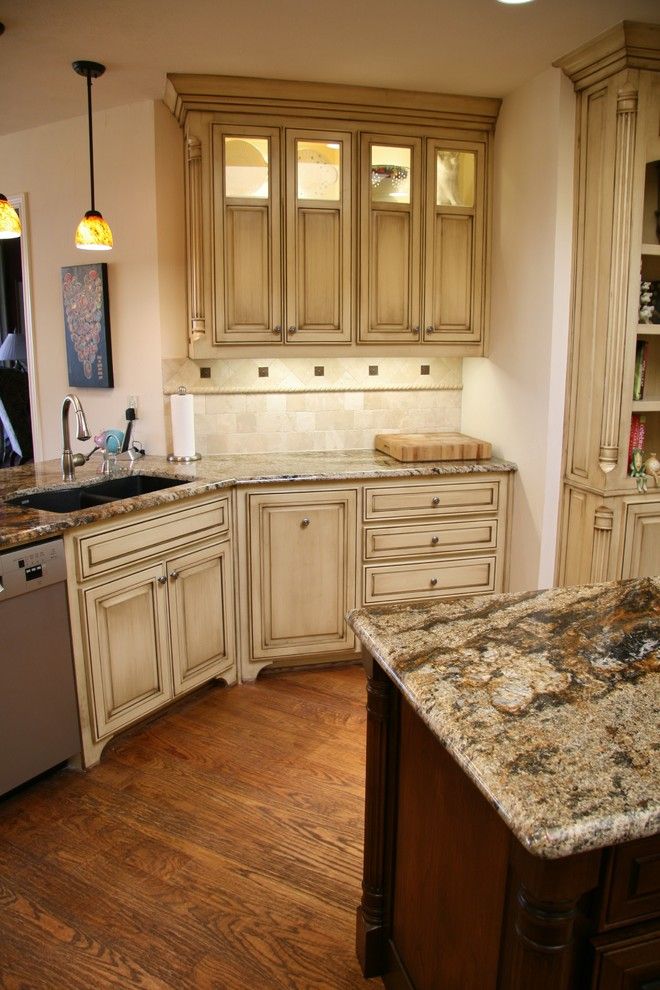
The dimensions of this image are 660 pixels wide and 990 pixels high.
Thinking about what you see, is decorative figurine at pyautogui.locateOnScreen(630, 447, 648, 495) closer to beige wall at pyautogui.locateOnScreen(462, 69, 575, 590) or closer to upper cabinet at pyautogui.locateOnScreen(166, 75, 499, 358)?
beige wall at pyautogui.locateOnScreen(462, 69, 575, 590)

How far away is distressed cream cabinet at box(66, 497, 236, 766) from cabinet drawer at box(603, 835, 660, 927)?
188 cm

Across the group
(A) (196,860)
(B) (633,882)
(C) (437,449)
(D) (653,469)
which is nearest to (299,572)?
(C) (437,449)

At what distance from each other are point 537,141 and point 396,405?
4.55 ft

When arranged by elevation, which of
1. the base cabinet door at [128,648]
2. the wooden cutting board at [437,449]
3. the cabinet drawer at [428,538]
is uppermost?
the wooden cutting board at [437,449]

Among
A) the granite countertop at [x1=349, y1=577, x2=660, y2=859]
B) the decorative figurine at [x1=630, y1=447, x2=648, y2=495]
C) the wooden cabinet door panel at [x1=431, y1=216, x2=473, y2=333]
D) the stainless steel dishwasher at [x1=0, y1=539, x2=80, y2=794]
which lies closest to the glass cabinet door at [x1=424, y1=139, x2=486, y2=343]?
the wooden cabinet door panel at [x1=431, y1=216, x2=473, y2=333]

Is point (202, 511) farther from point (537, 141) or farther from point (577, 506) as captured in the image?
point (537, 141)

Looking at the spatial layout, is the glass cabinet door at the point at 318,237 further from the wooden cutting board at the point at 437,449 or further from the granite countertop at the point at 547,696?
the granite countertop at the point at 547,696

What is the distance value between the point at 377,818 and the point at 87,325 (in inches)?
113

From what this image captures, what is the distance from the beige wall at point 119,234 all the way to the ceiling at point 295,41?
237 mm

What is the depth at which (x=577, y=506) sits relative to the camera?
10.1 ft

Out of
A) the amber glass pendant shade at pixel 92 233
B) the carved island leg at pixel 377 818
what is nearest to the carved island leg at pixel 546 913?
the carved island leg at pixel 377 818

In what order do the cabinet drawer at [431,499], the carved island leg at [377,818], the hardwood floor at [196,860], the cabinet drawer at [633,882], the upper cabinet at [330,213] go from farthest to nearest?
the cabinet drawer at [431,499]
the upper cabinet at [330,213]
the hardwood floor at [196,860]
the carved island leg at [377,818]
the cabinet drawer at [633,882]

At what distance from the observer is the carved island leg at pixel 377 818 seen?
5.18 feet

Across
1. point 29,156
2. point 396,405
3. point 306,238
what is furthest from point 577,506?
point 29,156
